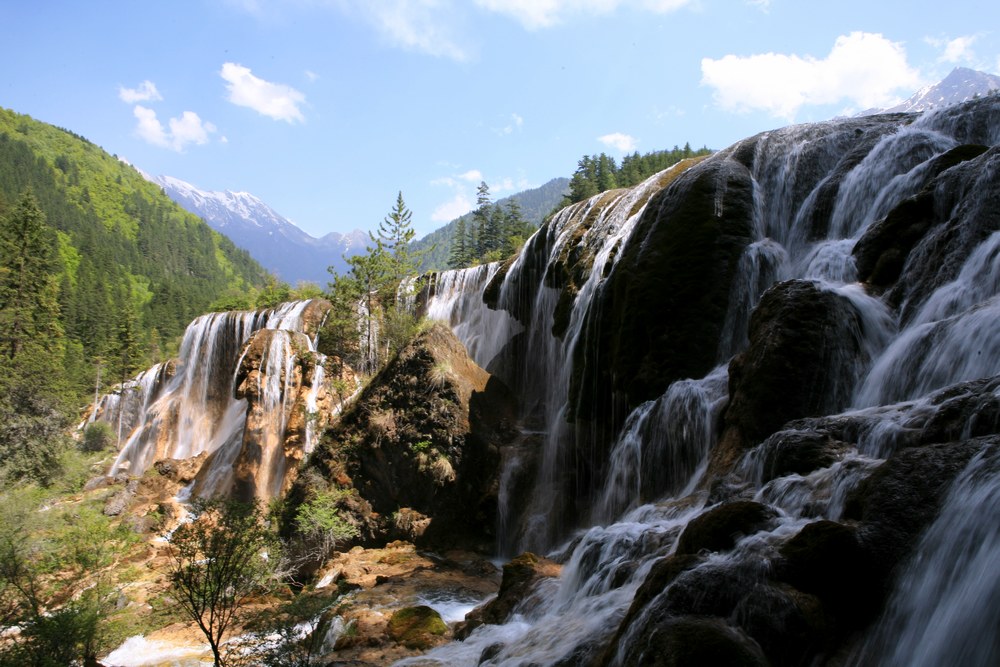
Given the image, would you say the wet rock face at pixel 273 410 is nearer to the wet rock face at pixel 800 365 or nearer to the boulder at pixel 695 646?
the wet rock face at pixel 800 365

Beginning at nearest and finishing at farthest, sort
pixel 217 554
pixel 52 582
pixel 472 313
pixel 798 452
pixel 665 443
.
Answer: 1. pixel 798 452
2. pixel 217 554
3. pixel 665 443
4. pixel 52 582
5. pixel 472 313

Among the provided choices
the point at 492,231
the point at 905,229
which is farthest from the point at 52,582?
the point at 492,231

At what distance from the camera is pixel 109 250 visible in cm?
11694

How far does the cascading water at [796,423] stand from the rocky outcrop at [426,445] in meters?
1.14

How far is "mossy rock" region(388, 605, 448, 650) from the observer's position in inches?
407

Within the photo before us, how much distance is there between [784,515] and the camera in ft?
21.1

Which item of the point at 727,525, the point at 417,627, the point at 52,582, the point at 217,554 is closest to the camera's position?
the point at 727,525

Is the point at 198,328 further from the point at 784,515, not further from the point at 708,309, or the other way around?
the point at 784,515

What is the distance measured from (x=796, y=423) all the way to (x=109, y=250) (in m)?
135

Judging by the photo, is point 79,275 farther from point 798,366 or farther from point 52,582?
point 798,366

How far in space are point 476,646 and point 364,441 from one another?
1124cm

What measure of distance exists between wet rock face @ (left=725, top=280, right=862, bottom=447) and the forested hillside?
179ft

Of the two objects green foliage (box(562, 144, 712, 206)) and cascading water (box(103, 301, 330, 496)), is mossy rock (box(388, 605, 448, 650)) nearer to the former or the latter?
cascading water (box(103, 301, 330, 496))

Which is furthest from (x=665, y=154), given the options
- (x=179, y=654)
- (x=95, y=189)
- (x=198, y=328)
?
(x=95, y=189)
